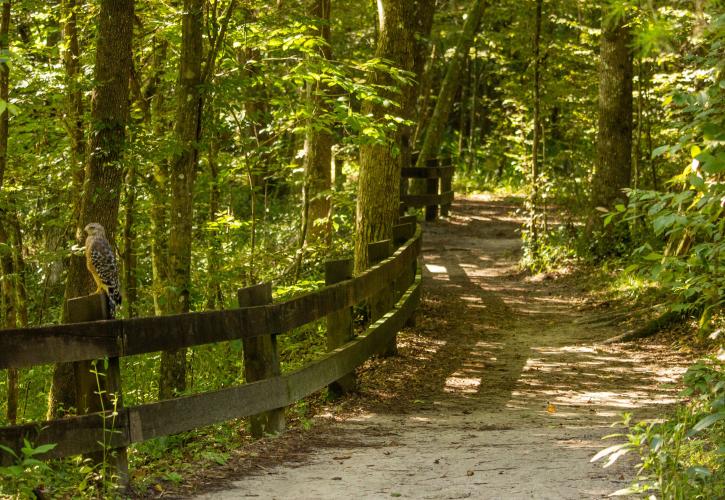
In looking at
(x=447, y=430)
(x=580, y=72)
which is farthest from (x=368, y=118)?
(x=580, y=72)

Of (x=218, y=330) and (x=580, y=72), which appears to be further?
(x=580, y=72)

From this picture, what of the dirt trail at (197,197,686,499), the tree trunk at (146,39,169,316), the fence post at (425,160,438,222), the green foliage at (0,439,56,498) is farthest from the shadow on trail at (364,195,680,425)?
the fence post at (425,160,438,222)

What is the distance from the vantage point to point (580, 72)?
2377 centimetres

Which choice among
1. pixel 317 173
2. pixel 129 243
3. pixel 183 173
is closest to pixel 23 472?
pixel 183 173

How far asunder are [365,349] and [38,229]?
982 cm

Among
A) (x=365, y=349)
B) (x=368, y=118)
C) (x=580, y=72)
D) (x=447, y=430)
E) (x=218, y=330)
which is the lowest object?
→ (x=447, y=430)

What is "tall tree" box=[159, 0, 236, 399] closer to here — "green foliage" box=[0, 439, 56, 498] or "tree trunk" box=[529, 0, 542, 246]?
"green foliage" box=[0, 439, 56, 498]

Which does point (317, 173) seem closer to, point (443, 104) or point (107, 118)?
point (107, 118)

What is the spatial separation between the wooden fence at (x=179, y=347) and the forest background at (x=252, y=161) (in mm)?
394

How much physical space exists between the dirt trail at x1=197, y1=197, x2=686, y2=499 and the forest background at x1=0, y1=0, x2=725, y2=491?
0.81 metres

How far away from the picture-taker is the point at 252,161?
13.6 m

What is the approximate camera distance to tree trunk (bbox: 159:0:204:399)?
373 inches

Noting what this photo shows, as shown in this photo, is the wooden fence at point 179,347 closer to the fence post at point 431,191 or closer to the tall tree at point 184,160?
the tall tree at point 184,160

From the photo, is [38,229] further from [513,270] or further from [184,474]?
[184,474]
